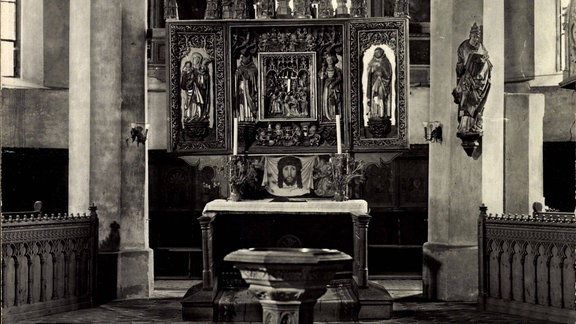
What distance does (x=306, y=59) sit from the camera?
1152 centimetres

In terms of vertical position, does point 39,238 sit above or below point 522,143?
below

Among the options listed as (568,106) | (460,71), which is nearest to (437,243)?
(460,71)

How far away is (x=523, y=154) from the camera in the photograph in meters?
14.7

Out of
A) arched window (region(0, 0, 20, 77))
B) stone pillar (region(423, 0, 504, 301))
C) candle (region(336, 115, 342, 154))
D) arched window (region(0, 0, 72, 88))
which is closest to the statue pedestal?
candle (region(336, 115, 342, 154))

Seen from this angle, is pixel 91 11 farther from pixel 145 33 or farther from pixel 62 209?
pixel 62 209

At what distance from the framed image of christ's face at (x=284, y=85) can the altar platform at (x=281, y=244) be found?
1.16 m

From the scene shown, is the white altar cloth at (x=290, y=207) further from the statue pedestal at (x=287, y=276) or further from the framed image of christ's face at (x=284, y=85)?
the statue pedestal at (x=287, y=276)

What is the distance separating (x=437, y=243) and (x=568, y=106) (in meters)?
4.33

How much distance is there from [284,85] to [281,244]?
6.61 ft

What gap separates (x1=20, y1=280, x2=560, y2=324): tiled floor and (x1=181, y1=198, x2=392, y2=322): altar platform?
0.34 m

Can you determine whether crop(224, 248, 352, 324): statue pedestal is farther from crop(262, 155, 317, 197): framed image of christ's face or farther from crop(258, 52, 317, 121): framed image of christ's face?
crop(258, 52, 317, 121): framed image of christ's face

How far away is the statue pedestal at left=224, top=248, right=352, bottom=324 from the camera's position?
608 centimetres

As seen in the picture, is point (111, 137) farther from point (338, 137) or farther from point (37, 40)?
point (37, 40)

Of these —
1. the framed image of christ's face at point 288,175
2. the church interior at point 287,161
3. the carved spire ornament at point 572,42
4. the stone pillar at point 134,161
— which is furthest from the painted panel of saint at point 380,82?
the carved spire ornament at point 572,42
